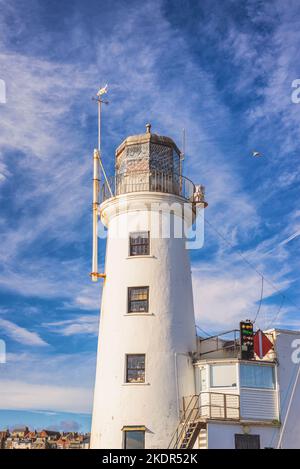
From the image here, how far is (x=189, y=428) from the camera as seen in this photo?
2752 cm

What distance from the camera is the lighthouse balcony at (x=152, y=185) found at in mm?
32031

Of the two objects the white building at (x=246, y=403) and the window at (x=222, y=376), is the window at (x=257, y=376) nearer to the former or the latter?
the white building at (x=246, y=403)

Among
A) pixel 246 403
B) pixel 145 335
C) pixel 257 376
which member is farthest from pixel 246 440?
pixel 145 335

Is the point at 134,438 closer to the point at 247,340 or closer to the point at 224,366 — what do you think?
the point at 224,366

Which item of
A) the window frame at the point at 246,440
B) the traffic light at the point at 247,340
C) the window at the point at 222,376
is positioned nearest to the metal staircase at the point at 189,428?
the window at the point at 222,376

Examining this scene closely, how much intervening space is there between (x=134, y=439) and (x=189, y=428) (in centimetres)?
247

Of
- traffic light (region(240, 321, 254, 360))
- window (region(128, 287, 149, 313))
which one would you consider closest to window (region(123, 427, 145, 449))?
window (region(128, 287, 149, 313))

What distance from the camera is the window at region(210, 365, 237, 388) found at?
28.5 metres

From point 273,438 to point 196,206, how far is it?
1151cm

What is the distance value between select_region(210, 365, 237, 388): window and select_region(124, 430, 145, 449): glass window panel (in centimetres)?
375

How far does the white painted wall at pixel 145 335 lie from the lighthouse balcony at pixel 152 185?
0.57 meters

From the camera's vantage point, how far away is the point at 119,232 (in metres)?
31.9

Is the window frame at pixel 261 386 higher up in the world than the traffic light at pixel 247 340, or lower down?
lower down
